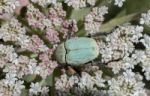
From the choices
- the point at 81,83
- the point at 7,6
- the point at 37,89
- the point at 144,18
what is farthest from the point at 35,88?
the point at 144,18

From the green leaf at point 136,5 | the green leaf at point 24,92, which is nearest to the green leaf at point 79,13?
the green leaf at point 136,5

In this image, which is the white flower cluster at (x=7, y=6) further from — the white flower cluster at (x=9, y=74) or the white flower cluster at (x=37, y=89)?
the white flower cluster at (x=37, y=89)

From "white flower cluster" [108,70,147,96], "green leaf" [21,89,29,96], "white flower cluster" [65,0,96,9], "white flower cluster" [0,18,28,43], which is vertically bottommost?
"white flower cluster" [108,70,147,96]

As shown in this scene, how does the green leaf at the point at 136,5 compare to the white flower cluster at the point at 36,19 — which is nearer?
the white flower cluster at the point at 36,19

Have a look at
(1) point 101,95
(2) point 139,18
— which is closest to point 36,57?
(1) point 101,95

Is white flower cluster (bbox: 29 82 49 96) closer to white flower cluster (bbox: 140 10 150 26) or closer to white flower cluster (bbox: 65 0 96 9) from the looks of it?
white flower cluster (bbox: 65 0 96 9)

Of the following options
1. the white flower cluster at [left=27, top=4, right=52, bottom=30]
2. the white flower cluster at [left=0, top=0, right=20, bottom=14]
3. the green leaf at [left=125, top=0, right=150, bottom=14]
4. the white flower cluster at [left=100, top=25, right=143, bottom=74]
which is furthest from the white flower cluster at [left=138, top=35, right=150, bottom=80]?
the white flower cluster at [left=0, top=0, right=20, bottom=14]
